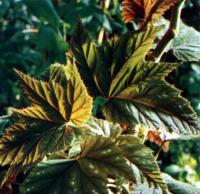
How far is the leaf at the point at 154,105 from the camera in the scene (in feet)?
1.51

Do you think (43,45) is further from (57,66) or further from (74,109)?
(74,109)

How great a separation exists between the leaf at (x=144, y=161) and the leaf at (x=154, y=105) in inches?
1.0

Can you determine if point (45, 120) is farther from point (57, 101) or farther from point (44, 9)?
point (44, 9)

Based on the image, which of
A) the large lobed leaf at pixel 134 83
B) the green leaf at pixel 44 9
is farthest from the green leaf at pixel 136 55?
the green leaf at pixel 44 9

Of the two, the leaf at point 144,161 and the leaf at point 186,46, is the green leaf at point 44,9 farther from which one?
the leaf at point 144,161

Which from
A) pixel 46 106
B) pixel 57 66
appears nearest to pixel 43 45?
pixel 57 66

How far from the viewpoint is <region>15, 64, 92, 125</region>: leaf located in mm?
459

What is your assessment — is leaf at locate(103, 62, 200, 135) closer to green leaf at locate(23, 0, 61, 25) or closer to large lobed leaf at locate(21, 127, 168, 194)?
large lobed leaf at locate(21, 127, 168, 194)

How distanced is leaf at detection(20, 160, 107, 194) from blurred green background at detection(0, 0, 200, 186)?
233 mm

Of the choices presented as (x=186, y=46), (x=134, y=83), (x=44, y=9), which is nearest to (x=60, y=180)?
(x=134, y=83)

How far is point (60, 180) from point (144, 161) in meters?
0.09

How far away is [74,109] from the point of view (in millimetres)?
472

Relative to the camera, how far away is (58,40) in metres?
1.51

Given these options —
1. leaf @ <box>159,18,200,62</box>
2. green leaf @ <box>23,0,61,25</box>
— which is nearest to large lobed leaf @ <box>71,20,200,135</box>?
leaf @ <box>159,18,200,62</box>
